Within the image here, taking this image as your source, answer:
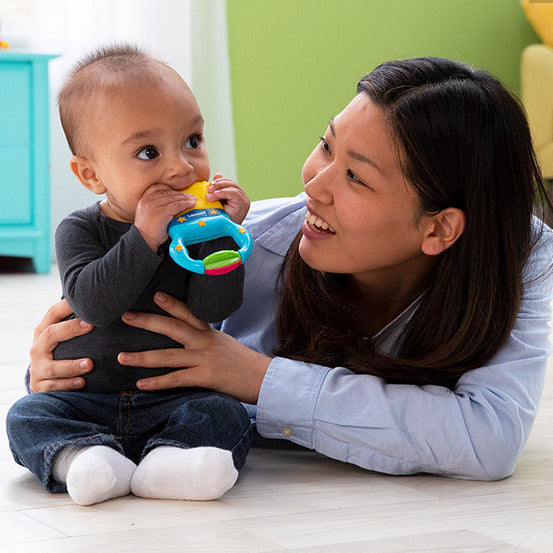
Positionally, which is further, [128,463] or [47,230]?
[47,230]

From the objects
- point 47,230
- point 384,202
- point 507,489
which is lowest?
point 47,230

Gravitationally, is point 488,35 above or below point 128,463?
above

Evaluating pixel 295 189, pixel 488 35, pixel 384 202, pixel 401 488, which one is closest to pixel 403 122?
pixel 384 202

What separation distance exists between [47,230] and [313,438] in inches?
102

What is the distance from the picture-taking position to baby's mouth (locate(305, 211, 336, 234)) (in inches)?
46.1

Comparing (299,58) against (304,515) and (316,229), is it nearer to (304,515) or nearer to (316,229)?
(316,229)

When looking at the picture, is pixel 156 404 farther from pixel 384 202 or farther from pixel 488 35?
pixel 488 35

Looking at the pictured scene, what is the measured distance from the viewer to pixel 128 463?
1031 mm

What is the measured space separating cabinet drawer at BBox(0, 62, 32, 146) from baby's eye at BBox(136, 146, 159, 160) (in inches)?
99.8

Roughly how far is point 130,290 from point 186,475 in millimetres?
214

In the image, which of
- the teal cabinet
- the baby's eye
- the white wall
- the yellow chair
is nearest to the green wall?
the white wall

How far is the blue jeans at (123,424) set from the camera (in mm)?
1032

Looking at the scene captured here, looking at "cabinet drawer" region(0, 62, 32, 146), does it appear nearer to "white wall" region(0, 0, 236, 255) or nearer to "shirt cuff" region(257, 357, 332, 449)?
"white wall" region(0, 0, 236, 255)

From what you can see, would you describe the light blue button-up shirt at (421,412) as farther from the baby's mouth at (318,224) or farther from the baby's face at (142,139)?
the baby's face at (142,139)
